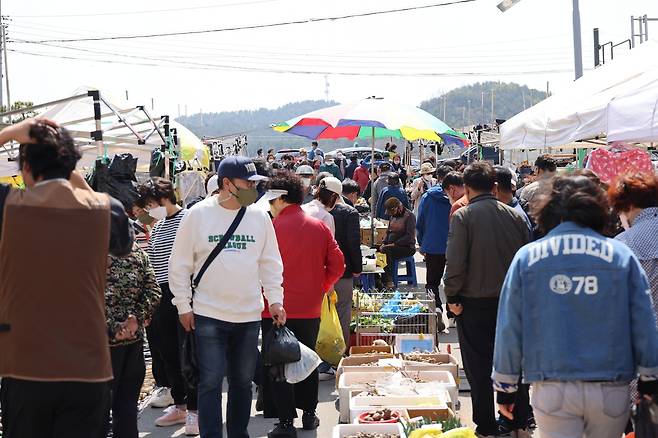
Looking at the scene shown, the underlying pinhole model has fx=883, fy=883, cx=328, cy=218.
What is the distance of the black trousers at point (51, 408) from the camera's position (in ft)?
12.2

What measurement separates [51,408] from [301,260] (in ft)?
10.8

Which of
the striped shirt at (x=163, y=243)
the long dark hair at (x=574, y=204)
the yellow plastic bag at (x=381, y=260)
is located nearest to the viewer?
the long dark hair at (x=574, y=204)

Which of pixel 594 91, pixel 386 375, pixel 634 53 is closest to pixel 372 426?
pixel 386 375

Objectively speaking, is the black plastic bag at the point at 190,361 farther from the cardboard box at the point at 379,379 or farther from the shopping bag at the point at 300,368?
the cardboard box at the point at 379,379

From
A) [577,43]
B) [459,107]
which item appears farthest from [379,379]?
[459,107]

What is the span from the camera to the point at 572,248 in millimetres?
3979

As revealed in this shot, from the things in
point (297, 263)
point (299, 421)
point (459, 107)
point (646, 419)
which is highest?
point (459, 107)

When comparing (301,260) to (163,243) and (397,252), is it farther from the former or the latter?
(397,252)

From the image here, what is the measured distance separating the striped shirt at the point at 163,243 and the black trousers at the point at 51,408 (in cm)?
330

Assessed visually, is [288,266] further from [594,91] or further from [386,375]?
[594,91]

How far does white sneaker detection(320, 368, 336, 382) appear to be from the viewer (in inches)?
347

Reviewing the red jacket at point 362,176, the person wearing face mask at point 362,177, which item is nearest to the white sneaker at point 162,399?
the person wearing face mask at point 362,177

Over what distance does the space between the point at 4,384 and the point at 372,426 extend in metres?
2.97

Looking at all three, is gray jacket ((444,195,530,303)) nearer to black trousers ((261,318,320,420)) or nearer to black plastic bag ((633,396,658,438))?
black trousers ((261,318,320,420))
